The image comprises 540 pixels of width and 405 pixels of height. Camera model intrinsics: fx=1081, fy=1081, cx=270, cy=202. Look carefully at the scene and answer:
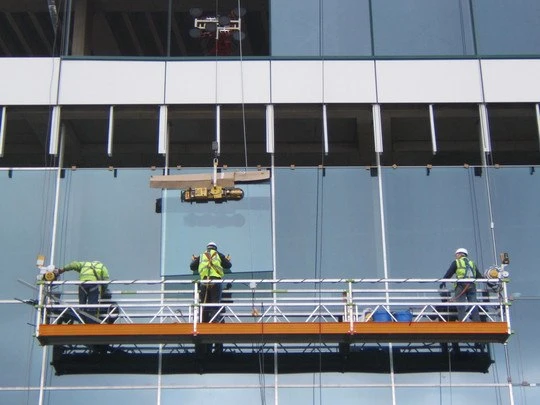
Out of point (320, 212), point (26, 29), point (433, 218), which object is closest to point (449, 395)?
point (433, 218)

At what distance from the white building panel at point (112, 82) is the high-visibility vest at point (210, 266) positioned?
353 centimetres

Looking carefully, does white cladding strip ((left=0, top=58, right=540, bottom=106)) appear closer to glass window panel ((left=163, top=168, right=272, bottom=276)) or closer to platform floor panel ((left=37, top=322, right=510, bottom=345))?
glass window panel ((left=163, top=168, right=272, bottom=276))

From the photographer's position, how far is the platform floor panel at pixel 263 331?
61.1 ft

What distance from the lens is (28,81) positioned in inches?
843

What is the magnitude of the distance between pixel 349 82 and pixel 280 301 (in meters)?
4.64

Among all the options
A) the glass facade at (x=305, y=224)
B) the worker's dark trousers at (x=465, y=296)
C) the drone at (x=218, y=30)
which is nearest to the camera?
the worker's dark trousers at (x=465, y=296)

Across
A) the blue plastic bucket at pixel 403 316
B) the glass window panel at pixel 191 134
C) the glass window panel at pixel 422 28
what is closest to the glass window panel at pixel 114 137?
the glass window panel at pixel 191 134

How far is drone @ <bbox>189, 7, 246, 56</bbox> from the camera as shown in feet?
72.9

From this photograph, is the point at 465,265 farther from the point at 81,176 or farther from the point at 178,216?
the point at 81,176

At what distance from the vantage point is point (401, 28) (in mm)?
21844

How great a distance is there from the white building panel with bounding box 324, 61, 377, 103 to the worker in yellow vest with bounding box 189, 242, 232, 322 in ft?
13.0

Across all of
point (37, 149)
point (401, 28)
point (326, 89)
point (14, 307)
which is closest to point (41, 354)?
point (14, 307)

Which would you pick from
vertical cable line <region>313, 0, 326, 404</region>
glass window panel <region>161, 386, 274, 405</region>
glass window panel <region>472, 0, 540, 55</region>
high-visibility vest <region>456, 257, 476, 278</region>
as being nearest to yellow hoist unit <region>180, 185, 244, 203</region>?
vertical cable line <region>313, 0, 326, 404</region>

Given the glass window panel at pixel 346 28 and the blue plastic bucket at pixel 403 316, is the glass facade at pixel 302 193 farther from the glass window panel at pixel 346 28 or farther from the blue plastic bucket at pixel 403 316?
the blue plastic bucket at pixel 403 316
